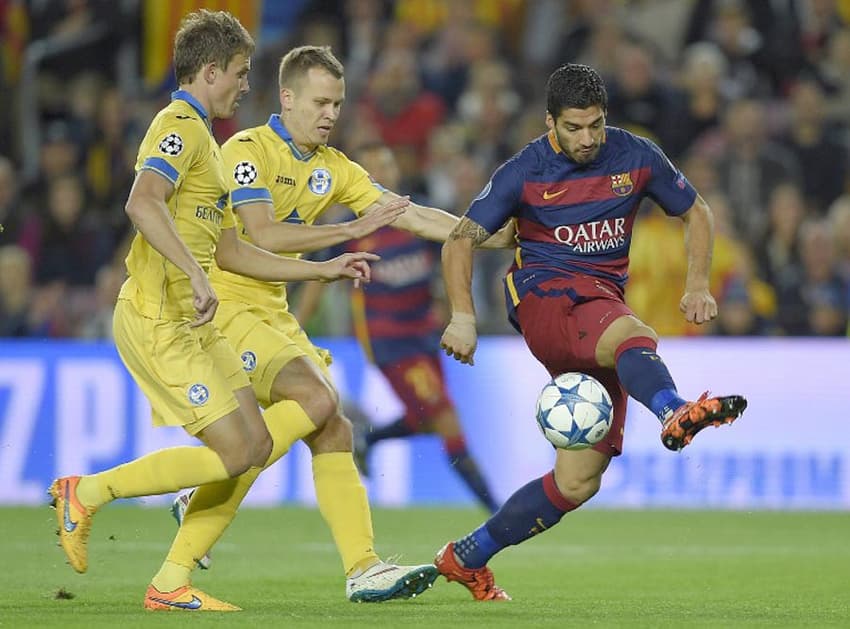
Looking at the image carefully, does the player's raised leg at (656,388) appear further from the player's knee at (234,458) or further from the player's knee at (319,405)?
the player's knee at (234,458)

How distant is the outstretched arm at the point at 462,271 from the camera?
23.1ft

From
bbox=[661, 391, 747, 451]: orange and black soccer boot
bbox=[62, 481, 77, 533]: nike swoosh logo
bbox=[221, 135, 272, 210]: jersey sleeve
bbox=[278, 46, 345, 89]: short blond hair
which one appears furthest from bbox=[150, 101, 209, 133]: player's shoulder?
bbox=[661, 391, 747, 451]: orange and black soccer boot

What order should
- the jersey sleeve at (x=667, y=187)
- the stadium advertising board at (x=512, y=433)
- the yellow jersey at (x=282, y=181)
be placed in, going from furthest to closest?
the stadium advertising board at (x=512, y=433)
the yellow jersey at (x=282, y=181)
the jersey sleeve at (x=667, y=187)

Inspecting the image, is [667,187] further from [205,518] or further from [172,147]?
[205,518]

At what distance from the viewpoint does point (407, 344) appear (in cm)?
1195

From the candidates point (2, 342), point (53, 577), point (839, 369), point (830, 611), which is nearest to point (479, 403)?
point (839, 369)

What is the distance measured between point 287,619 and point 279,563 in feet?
9.12

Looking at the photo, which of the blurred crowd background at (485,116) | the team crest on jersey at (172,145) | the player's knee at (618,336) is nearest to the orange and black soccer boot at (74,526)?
the team crest on jersey at (172,145)

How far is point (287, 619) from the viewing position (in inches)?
252

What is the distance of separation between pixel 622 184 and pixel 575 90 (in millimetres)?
521

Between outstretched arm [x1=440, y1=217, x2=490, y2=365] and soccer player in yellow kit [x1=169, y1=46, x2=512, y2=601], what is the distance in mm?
404

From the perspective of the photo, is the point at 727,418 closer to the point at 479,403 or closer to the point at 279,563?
the point at 279,563

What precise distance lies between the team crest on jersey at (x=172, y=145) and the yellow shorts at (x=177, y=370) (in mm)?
658

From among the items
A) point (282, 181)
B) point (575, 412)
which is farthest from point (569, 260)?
point (282, 181)
